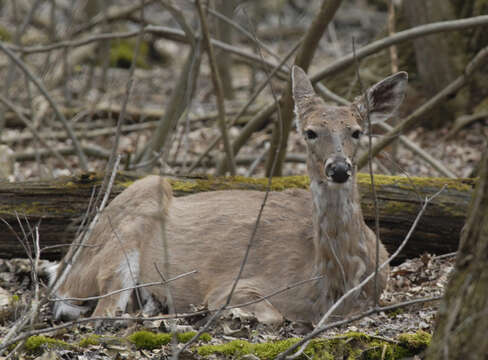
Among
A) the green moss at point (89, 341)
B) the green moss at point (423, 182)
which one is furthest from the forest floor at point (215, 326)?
the green moss at point (423, 182)

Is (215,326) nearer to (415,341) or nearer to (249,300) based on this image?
(249,300)

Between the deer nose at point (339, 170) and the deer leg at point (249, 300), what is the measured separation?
958 millimetres

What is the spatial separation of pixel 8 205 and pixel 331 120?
2757mm

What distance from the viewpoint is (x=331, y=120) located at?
4883mm

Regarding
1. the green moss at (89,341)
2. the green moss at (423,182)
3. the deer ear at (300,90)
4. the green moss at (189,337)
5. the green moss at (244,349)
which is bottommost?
the green moss at (89,341)

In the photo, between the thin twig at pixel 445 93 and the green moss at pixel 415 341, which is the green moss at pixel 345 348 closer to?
the green moss at pixel 415 341

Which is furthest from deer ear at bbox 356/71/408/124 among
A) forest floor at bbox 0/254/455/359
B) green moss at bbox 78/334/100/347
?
green moss at bbox 78/334/100/347

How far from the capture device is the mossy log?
576 cm

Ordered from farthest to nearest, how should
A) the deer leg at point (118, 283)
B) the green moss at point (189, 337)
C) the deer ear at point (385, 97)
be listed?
the deer leg at point (118, 283)
the deer ear at point (385, 97)
the green moss at point (189, 337)

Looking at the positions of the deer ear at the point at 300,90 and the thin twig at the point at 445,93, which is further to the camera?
the thin twig at the point at 445,93

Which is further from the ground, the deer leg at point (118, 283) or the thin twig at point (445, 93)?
the thin twig at point (445, 93)

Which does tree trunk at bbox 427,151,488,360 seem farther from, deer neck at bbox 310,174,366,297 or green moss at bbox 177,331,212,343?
deer neck at bbox 310,174,366,297

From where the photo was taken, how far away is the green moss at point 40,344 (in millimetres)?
3721

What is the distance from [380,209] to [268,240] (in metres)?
1.03
